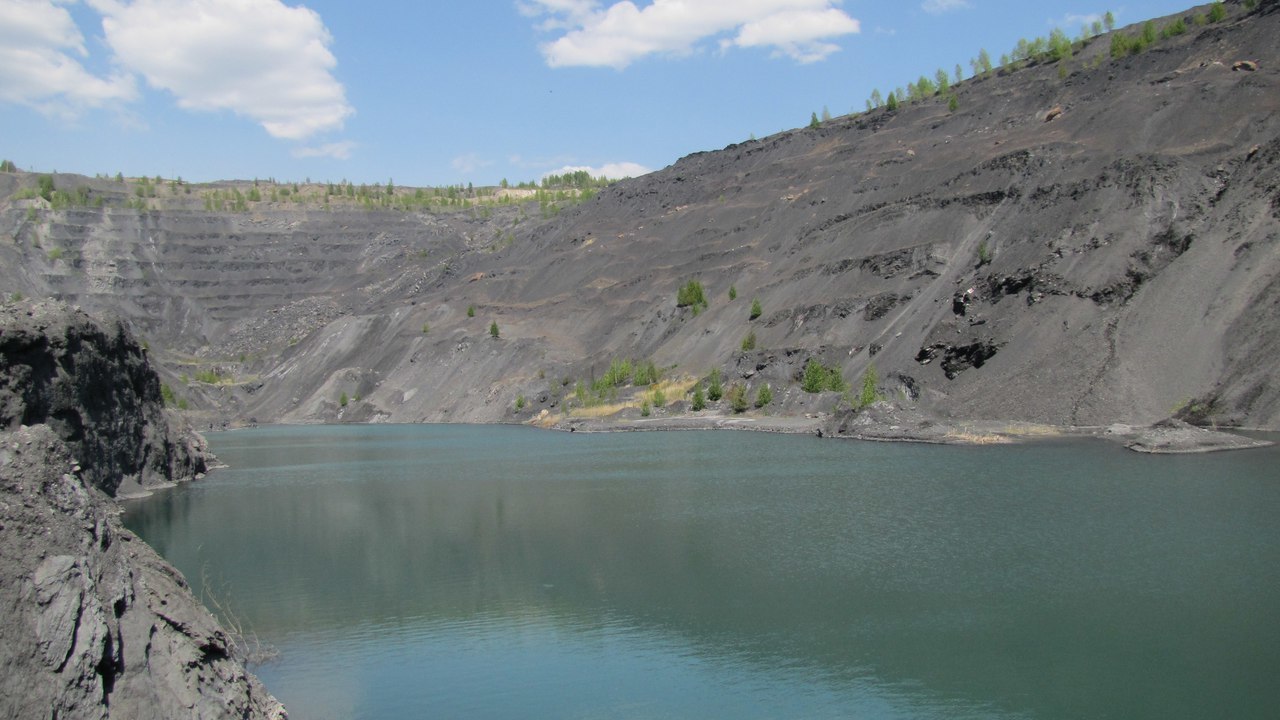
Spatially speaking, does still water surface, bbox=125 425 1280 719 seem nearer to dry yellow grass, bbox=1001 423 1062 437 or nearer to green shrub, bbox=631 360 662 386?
dry yellow grass, bbox=1001 423 1062 437

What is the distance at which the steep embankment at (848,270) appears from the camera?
5425 centimetres

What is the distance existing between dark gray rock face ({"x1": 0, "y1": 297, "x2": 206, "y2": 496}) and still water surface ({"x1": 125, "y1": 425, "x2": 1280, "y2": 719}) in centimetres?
364

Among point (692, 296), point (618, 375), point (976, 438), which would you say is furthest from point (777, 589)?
point (692, 296)

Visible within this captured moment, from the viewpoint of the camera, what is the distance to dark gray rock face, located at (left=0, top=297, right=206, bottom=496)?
33.1m

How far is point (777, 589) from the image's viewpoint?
72.4ft

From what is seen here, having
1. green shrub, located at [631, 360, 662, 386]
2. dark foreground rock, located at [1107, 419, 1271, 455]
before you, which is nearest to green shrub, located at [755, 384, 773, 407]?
green shrub, located at [631, 360, 662, 386]

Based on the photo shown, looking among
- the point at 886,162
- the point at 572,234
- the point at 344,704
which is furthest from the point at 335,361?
the point at 344,704

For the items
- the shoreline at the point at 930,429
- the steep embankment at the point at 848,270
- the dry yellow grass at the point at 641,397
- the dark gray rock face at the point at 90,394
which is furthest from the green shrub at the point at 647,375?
the dark gray rock face at the point at 90,394

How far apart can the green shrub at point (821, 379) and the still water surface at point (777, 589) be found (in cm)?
2697

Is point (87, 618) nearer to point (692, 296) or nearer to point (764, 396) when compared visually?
point (764, 396)

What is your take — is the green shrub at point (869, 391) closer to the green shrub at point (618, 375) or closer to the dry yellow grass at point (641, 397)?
the dry yellow grass at point (641, 397)

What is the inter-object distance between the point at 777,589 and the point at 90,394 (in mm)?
30110

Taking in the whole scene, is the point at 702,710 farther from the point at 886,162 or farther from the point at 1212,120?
the point at 886,162

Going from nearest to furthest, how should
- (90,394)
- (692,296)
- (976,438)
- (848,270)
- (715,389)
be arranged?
(90,394) → (976,438) → (715,389) → (848,270) → (692,296)
